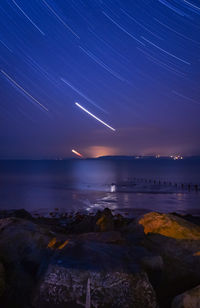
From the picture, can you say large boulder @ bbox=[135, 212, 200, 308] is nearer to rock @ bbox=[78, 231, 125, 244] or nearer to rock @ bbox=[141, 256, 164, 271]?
rock @ bbox=[141, 256, 164, 271]

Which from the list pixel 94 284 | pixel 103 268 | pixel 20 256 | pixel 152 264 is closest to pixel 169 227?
pixel 152 264

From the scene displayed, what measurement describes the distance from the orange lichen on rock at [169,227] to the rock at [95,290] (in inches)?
95.1

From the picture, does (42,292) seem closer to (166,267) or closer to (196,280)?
(166,267)

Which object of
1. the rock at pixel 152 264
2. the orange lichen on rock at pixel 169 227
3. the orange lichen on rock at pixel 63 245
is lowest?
the rock at pixel 152 264

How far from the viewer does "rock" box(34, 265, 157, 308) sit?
3951 mm

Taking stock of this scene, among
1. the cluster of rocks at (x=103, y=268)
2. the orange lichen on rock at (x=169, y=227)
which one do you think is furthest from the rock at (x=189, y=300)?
the orange lichen on rock at (x=169, y=227)

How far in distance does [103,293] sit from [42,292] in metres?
1.05

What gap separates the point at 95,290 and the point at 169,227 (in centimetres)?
323

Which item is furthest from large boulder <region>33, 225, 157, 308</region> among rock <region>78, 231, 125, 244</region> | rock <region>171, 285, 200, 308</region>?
rock <region>78, 231, 125, 244</region>

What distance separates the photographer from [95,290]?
13.2ft

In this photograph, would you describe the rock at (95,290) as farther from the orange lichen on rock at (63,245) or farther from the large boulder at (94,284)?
the orange lichen on rock at (63,245)

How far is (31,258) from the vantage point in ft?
18.6

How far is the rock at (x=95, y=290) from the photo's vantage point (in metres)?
3.95

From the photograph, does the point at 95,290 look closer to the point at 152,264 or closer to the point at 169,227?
the point at 152,264
